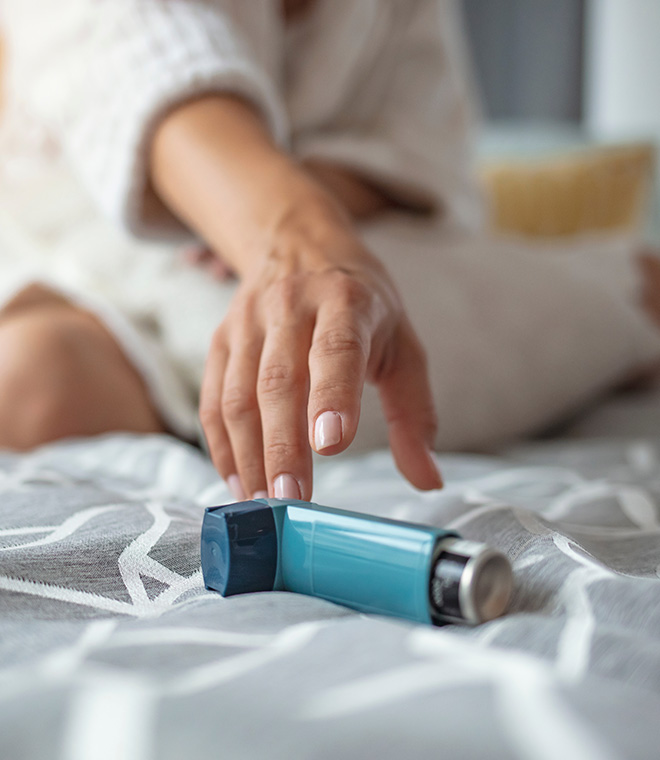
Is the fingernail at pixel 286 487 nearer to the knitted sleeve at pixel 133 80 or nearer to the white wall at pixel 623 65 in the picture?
the knitted sleeve at pixel 133 80

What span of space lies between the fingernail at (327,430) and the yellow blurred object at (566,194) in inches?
55.7

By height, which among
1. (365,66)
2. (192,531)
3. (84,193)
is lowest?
(192,531)

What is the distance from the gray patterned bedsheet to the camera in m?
0.22

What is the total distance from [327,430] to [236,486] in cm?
11

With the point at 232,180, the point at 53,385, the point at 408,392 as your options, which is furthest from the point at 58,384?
the point at 408,392

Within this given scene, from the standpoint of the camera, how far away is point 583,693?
9.1 inches

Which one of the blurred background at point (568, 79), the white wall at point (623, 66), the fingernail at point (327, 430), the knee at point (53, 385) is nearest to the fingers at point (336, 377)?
the fingernail at point (327, 430)

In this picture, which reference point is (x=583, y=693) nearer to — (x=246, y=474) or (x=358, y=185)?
(x=246, y=474)

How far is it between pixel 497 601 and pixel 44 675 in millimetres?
176

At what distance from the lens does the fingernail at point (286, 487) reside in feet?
1.32

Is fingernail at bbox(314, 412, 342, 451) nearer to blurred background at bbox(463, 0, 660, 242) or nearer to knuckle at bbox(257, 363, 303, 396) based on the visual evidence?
knuckle at bbox(257, 363, 303, 396)

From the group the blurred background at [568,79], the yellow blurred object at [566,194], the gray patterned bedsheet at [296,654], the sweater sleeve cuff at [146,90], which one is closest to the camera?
the gray patterned bedsheet at [296,654]

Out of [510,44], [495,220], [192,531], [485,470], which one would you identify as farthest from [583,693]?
[510,44]

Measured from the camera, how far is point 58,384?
0.71 metres
